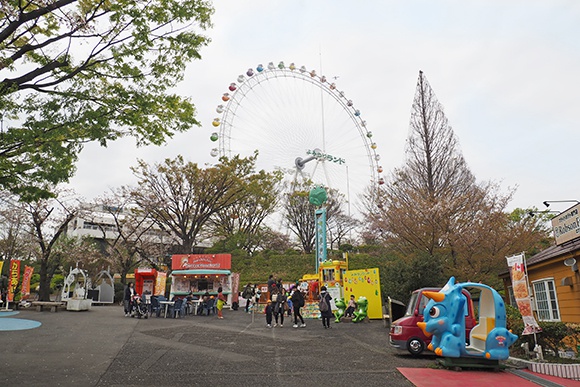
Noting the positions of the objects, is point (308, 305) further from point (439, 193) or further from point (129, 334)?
point (129, 334)

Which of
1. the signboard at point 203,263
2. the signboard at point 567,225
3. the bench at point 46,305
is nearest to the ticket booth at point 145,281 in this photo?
the signboard at point 203,263

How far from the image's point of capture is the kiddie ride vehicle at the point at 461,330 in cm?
705

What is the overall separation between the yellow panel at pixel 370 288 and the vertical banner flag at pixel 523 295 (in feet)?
26.0

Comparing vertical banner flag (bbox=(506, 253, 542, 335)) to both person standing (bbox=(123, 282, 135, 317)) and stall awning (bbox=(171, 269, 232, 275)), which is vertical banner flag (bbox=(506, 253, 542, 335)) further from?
stall awning (bbox=(171, 269, 232, 275))

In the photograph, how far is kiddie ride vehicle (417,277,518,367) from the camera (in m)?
7.05

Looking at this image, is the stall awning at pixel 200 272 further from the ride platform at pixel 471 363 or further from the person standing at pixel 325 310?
the ride platform at pixel 471 363

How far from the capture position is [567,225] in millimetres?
8898

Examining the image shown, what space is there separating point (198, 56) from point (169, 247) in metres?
30.0

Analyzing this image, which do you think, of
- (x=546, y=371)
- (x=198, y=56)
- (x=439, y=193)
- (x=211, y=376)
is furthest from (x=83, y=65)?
(x=439, y=193)

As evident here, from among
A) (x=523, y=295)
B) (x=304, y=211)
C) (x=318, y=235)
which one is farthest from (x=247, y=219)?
(x=523, y=295)

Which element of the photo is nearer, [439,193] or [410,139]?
[439,193]

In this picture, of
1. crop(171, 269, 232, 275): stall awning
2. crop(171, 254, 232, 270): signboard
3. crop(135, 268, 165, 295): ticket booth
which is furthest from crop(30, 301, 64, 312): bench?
crop(171, 254, 232, 270): signboard

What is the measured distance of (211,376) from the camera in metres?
6.16

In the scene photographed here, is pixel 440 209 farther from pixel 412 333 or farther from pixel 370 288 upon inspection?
pixel 412 333
